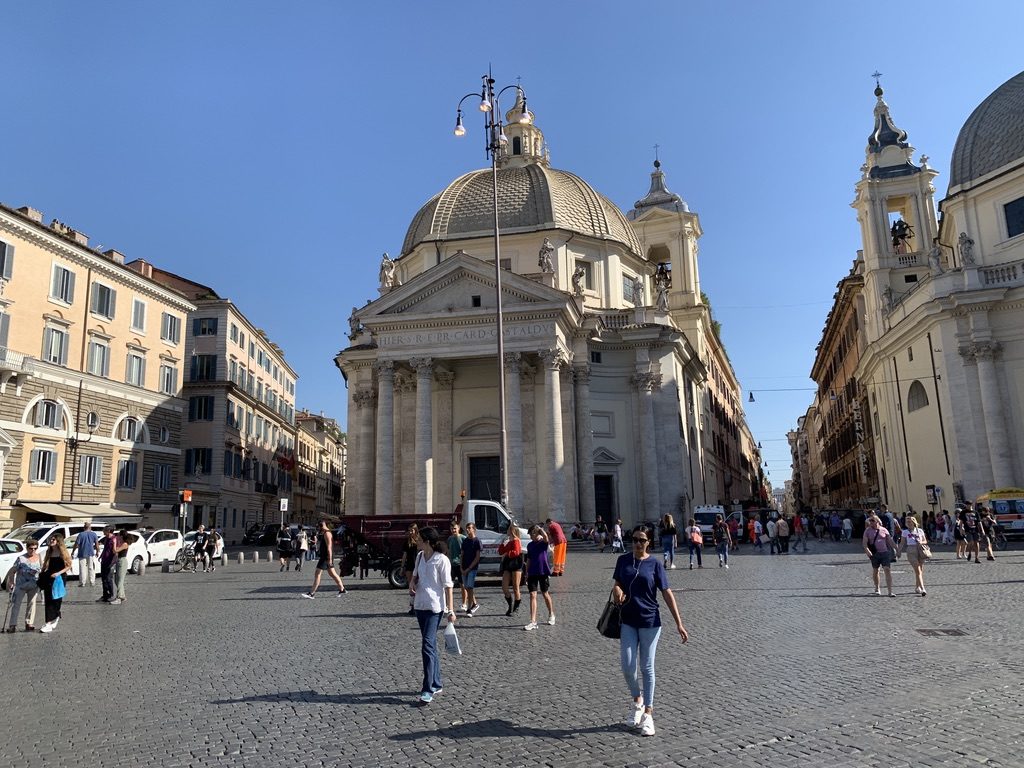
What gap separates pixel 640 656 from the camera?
6.36m

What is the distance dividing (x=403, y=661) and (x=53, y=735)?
3.93 m

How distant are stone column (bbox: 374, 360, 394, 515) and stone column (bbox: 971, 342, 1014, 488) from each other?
26.5 m

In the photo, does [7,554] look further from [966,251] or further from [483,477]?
[966,251]

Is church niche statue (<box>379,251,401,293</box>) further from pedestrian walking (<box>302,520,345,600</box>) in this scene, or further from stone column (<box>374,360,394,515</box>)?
pedestrian walking (<box>302,520,345,600</box>)

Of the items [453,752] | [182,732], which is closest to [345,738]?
[453,752]

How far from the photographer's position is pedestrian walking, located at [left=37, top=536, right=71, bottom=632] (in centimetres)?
1265

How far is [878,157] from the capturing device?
163 ft

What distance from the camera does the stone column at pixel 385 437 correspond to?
1382 inches

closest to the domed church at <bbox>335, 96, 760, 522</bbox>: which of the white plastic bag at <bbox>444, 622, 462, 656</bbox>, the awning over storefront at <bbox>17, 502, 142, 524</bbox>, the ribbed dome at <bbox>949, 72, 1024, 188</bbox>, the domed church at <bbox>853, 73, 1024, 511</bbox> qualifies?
the awning over storefront at <bbox>17, 502, 142, 524</bbox>

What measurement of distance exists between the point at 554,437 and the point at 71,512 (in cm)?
1971

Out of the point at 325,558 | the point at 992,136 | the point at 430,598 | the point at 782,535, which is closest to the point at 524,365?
the point at 782,535

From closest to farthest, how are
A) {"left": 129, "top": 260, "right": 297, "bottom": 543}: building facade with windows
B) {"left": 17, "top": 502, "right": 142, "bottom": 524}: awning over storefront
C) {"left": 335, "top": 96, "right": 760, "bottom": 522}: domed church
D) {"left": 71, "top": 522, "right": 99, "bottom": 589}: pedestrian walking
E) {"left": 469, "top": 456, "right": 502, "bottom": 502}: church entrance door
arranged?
1. {"left": 71, "top": 522, "right": 99, "bottom": 589}: pedestrian walking
2. {"left": 17, "top": 502, "right": 142, "bottom": 524}: awning over storefront
3. {"left": 335, "top": 96, "right": 760, "bottom": 522}: domed church
4. {"left": 469, "top": 456, "right": 502, "bottom": 502}: church entrance door
5. {"left": 129, "top": 260, "right": 297, "bottom": 543}: building facade with windows

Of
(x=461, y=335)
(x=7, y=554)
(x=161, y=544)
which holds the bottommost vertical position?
(x=7, y=554)

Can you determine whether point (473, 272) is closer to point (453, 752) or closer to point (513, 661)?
point (513, 661)
